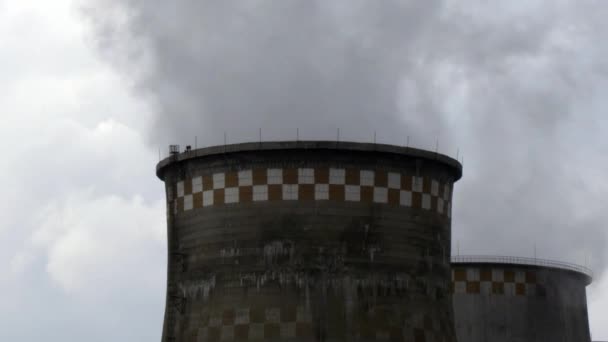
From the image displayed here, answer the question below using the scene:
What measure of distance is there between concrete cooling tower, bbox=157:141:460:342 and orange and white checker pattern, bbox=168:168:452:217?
26 mm

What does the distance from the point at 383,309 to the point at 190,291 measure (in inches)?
205

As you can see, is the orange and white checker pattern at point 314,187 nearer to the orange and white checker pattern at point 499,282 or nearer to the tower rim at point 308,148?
the tower rim at point 308,148

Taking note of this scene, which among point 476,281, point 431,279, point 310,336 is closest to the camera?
point 310,336

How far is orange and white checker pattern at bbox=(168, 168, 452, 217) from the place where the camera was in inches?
1164

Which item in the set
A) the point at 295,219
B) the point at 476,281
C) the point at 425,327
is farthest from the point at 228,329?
the point at 476,281

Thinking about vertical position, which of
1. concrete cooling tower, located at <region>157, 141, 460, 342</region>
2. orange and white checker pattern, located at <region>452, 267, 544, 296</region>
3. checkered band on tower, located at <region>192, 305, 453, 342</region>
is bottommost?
checkered band on tower, located at <region>192, 305, 453, 342</region>

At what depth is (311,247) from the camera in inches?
1156

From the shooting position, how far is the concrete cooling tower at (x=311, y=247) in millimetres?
29062

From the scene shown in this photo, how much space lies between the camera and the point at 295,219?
29.5 metres

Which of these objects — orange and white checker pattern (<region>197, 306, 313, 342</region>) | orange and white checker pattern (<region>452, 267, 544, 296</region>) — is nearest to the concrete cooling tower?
orange and white checker pattern (<region>197, 306, 313, 342</region>)

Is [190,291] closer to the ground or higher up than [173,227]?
closer to the ground

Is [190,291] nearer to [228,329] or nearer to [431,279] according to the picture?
[228,329]

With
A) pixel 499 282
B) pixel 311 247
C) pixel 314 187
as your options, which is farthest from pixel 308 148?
pixel 499 282

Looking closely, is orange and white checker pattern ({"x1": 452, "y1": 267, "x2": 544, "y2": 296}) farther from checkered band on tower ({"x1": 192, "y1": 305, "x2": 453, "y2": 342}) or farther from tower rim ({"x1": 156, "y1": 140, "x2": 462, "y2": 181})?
checkered band on tower ({"x1": 192, "y1": 305, "x2": 453, "y2": 342})
